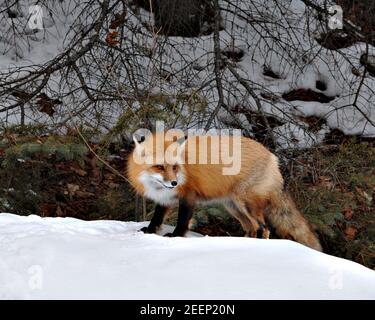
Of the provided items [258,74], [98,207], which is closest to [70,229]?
[98,207]

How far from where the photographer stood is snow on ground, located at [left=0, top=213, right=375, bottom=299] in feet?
9.13

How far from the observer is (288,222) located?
17.2 feet

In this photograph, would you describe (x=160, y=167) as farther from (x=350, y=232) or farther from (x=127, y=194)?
(x=350, y=232)

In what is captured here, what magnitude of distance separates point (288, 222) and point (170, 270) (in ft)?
8.05

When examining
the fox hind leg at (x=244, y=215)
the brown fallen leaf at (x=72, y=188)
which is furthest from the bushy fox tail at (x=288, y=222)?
the brown fallen leaf at (x=72, y=188)

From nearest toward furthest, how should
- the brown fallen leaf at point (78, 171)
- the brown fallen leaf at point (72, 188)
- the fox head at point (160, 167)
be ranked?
the fox head at point (160, 167)
the brown fallen leaf at point (72, 188)
the brown fallen leaf at point (78, 171)

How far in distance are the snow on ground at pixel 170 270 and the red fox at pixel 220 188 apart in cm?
100

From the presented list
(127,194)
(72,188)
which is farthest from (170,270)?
(72,188)

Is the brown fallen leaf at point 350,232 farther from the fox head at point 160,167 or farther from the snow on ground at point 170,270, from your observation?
the snow on ground at point 170,270

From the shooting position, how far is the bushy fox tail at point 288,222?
17.1 feet

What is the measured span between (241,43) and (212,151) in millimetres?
7247

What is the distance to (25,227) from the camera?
13.1ft

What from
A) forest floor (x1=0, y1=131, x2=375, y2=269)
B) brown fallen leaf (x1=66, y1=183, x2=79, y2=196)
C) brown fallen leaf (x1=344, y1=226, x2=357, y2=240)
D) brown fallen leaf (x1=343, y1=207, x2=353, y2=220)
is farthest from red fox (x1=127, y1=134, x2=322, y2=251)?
brown fallen leaf (x1=66, y1=183, x2=79, y2=196)

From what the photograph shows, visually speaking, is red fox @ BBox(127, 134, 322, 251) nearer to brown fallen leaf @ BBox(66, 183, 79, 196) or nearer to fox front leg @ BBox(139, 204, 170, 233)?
fox front leg @ BBox(139, 204, 170, 233)
